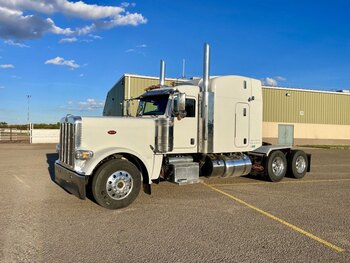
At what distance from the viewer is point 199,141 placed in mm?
8977

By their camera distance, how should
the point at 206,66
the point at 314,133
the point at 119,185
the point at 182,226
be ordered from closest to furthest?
1. the point at 182,226
2. the point at 119,185
3. the point at 206,66
4. the point at 314,133

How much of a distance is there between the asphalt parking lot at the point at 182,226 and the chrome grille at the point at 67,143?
942mm

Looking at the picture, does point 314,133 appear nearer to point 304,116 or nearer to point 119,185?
point 304,116

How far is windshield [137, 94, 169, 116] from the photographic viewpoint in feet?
28.2

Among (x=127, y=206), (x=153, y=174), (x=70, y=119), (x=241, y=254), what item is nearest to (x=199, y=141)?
(x=153, y=174)

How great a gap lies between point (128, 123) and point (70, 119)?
4.07ft

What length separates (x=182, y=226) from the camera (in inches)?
233

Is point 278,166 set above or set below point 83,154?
below

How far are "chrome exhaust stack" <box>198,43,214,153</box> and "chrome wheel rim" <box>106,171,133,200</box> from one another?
8.27 ft

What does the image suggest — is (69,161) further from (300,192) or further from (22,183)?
(300,192)

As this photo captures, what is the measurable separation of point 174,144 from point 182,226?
117 inches

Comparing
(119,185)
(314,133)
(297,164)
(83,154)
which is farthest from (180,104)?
(314,133)

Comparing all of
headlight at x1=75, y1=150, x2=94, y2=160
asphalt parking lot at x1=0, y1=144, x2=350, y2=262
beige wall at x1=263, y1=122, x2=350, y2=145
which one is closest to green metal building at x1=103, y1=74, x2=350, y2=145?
beige wall at x1=263, y1=122, x2=350, y2=145

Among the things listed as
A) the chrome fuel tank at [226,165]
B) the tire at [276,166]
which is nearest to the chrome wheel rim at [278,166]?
the tire at [276,166]
